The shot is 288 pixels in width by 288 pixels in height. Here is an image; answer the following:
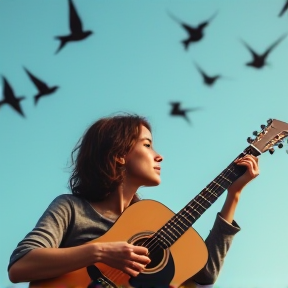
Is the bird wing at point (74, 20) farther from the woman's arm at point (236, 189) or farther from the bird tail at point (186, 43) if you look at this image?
the woman's arm at point (236, 189)

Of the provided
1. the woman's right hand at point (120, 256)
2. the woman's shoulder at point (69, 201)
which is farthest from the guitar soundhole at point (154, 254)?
the woman's shoulder at point (69, 201)

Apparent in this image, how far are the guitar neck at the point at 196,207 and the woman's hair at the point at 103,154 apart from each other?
259 millimetres

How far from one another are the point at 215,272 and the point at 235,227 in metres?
0.17

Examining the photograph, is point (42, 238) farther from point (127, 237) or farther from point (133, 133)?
point (133, 133)

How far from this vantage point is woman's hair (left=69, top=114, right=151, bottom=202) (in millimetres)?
2318

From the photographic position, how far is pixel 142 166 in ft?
7.69

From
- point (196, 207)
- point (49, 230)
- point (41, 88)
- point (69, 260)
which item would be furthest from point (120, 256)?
point (41, 88)

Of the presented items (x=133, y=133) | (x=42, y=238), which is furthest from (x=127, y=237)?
(x=133, y=133)

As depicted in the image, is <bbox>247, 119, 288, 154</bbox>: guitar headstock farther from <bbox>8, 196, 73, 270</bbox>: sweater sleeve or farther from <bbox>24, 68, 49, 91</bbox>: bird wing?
<bbox>24, 68, 49, 91</bbox>: bird wing

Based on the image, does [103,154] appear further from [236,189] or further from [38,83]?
[38,83]

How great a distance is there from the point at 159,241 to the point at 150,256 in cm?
7

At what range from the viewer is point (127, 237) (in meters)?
2.12

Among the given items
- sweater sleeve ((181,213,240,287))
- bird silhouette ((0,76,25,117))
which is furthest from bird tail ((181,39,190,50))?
sweater sleeve ((181,213,240,287))

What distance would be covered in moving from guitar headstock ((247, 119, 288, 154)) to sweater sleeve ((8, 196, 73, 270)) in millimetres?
818
